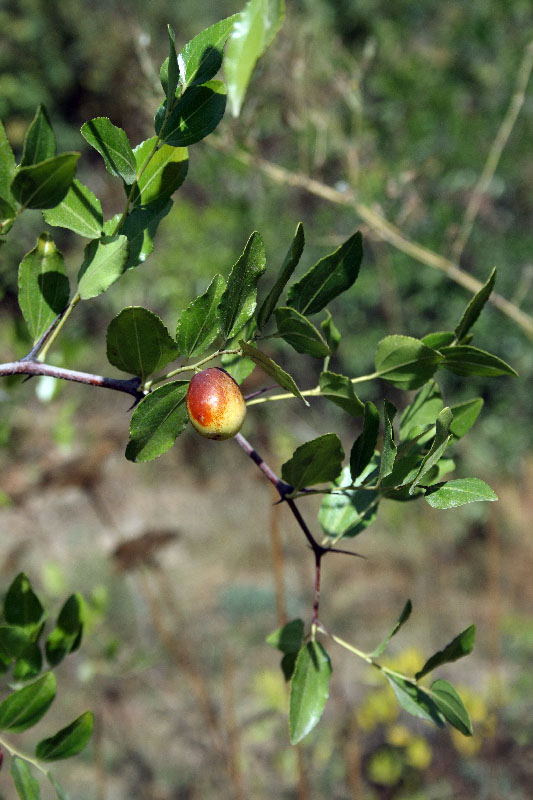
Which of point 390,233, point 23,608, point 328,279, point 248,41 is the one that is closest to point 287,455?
point 390,233

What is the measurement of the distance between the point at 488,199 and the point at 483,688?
6.29 ft

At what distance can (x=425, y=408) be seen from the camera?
0.36 meters

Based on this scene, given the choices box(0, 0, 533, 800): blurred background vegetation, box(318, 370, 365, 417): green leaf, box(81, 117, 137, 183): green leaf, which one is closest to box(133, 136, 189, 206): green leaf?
box(81, 117, 137, 183): green leaf

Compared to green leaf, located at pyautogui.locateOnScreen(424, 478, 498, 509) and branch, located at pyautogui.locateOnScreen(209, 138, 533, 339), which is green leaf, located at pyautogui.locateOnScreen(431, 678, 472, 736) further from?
branch, located at pyautogui.locateOnScreen(209, 138, 533, 339)

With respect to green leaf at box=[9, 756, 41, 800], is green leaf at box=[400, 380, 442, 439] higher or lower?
higher

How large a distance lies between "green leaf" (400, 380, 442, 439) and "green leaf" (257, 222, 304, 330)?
0.09 meters

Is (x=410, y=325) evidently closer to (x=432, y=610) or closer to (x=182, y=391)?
(x=432, y=610)

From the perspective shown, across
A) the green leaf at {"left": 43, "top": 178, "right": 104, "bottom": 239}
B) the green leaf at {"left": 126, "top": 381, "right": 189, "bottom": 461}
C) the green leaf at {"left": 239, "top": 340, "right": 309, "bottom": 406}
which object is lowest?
the green leaf at {"left": 126, "top": 381, "right": 189, "bottom": 461}

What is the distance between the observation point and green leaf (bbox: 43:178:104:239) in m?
0.32

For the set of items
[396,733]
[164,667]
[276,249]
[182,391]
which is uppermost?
[182,391]

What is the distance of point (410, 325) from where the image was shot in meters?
2.70

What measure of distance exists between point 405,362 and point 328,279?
57mm

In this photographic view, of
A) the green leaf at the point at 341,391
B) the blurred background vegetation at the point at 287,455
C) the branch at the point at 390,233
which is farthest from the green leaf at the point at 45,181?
the blurred background vegetation at the point at 287,455

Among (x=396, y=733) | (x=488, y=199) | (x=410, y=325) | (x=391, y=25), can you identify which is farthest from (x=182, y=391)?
(x=391, y=25)
